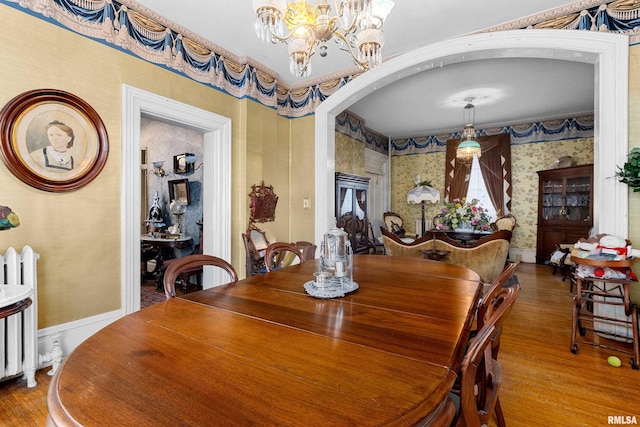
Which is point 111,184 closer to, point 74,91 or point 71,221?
point 71,221

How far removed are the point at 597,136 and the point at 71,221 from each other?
4440mm

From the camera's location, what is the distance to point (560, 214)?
5.62 meters

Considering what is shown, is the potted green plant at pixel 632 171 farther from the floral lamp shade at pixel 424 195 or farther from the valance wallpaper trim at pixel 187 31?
the floral lamp shade at pixel 424 195

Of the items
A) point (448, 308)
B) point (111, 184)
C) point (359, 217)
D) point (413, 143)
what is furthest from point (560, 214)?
point (111, 184)

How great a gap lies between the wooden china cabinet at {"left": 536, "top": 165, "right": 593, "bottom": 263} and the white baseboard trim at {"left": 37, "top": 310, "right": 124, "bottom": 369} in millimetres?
6888

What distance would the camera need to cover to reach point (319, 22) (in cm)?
A: 160

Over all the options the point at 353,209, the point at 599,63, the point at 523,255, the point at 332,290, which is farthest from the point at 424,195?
the point at 332,290

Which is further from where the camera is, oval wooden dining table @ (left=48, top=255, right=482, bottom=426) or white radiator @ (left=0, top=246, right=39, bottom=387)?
white radiator @ (left=0, top=246, right=39, bottom=387)

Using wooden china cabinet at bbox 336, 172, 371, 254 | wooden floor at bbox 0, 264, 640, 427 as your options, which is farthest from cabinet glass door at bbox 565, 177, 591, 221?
wooden china cabinet at bbox 336, 172, 371, 254

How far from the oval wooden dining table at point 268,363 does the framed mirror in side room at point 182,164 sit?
12.4ft

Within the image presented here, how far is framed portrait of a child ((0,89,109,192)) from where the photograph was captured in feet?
6.64

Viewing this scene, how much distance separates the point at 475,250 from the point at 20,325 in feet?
13.9

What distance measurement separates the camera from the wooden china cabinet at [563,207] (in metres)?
5.25

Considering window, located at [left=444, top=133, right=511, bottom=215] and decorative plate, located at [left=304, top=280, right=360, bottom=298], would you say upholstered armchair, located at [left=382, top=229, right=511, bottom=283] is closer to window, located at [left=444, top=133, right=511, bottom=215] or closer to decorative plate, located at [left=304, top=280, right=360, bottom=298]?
decorative plate, located at [left=304, top=280, right=360, bottom=298]
